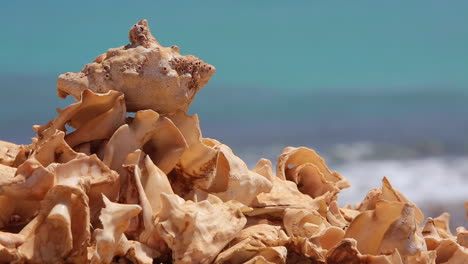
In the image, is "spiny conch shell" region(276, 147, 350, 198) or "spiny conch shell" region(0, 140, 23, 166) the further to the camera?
"spiny conch shell" region(276, 147, 350, 198)

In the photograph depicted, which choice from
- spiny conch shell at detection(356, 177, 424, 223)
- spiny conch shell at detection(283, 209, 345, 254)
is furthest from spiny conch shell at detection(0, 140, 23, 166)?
spiny conch shell at detection(356, 177, 424, 223)

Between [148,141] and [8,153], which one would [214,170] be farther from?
[8,153]

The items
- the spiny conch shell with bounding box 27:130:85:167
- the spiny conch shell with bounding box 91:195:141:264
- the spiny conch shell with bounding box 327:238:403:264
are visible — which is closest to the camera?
the spiny conch shell with bounding box 91:195:141:264

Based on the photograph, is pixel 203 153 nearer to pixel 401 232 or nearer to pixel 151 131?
pixel 151 131

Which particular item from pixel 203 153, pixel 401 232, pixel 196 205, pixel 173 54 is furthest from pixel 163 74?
pixel 401 232

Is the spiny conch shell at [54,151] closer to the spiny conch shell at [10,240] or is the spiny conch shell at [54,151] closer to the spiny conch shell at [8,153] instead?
the spiny conch shell at [8,153]

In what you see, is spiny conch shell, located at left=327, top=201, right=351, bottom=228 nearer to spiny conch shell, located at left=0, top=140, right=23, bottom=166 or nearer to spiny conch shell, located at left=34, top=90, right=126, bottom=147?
spiny conch shell, located at left=34, top=90, right=126, bottom=147

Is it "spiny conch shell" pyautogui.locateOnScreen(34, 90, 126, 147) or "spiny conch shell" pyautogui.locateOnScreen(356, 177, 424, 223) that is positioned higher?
"spiny conch shell" pyautogui.locateOnScreen(34, 90, 126, 147)
